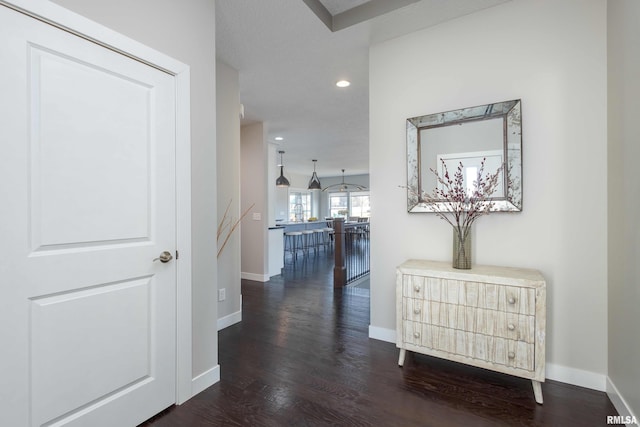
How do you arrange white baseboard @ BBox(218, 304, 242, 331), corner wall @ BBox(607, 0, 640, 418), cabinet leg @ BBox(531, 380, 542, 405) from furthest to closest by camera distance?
white baseboard @ BBox(218, 304, 242, 331) → cabinet leg @ BBox(531, 380, 542, 405) → corner wall @ BBox(607, 0, 640, 418)

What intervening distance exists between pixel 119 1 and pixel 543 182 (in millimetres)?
2871

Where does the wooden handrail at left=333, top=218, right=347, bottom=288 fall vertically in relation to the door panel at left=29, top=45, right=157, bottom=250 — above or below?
below

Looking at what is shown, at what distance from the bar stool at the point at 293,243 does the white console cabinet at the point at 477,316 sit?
5.37 metres

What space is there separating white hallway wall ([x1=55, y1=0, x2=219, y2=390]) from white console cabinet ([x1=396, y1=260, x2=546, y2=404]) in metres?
1.42

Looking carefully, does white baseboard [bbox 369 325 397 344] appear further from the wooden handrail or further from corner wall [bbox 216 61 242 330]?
the wooden handrail

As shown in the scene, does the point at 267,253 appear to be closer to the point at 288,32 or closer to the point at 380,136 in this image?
the point at 380,136

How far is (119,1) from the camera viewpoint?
1.60 meters

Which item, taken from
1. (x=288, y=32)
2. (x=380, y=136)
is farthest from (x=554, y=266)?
(x=288, y=32)

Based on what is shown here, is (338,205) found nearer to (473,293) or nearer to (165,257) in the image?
(473,293)

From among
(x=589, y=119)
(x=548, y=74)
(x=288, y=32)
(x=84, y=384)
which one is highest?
(x=288, y=32)

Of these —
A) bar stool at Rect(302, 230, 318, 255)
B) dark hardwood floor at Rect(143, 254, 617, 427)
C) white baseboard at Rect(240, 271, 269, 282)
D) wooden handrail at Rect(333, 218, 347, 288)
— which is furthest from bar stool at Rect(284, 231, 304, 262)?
dark hardwood floor at Rect(143, 254, 617, 427)

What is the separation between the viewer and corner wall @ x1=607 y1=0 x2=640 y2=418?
159cm

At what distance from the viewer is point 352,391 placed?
2033 mm

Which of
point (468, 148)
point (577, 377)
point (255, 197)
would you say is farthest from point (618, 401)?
point (255, 197)
